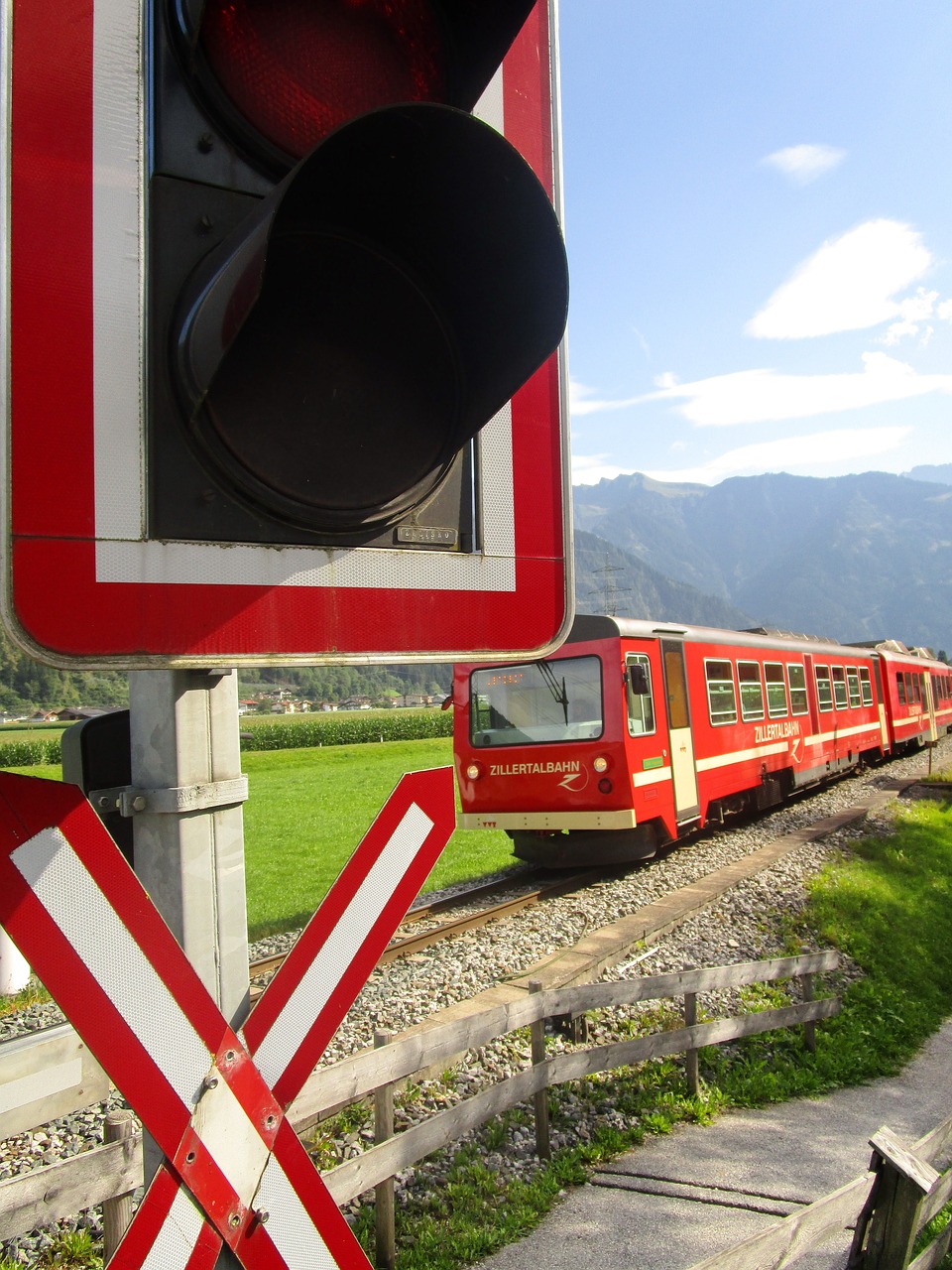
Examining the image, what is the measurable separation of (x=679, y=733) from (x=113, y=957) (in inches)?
452

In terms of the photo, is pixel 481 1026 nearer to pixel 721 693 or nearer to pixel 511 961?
pixel 511 961

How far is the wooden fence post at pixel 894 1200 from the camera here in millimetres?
3023

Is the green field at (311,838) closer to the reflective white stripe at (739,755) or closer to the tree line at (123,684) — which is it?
the tree line at (123,684)

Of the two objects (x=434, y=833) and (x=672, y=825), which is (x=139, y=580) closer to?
(x=434, y=833)

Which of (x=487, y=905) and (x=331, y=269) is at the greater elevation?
(x=331, y=269)

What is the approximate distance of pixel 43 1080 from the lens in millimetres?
3445

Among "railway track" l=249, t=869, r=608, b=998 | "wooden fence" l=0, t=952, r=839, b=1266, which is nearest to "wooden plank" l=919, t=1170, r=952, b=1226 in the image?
"wooden fence" l=0, t=952, r=839, b=1266

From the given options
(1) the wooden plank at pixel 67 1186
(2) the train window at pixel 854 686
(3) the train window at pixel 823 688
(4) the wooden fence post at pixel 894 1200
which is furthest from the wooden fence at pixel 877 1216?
(2) the train window at pixel 854 686

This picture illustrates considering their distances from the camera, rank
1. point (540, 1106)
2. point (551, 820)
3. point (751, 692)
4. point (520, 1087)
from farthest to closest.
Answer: point (751, 692), point (551, 820), point (540, 1106), point (520, 1087)

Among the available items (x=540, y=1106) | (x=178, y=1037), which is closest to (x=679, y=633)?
(x=540, y=1106)

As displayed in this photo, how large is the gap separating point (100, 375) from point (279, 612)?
0.41 metres

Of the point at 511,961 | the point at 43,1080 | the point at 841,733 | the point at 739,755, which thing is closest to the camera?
the point at 43,1080

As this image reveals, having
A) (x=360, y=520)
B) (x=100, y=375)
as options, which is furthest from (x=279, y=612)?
(x=100, y=375)

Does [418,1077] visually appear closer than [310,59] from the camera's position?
No
